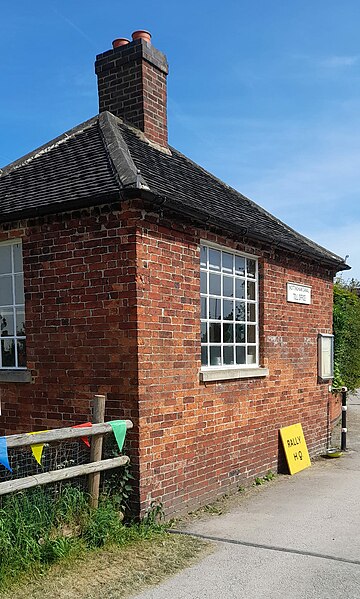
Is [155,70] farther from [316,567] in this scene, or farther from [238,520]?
[316,567]

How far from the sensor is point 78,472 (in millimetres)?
5449

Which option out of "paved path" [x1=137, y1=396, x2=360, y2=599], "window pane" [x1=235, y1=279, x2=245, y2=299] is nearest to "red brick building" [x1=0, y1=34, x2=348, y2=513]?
"window pane" [x1=235, y1=279, x2=245, y2=299]

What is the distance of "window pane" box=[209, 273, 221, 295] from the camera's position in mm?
7617

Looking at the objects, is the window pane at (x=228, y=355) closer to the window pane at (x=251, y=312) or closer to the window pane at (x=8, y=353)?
the window pane at (x=251, y=312)

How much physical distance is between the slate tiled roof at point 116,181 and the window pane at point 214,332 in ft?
4.17

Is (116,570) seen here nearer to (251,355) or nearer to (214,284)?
(214,284)

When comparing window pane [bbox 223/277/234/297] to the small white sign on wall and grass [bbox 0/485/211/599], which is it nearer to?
the small white sign on wall

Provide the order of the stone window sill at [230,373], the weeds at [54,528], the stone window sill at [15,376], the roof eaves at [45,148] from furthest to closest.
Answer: the roof eaves at [45,148]
the stone window sill at [230,373]
the stone window sill at [15,376]
the weeds at [54,528]

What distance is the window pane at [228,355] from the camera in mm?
7938

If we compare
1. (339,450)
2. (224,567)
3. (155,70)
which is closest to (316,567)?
(224,567)

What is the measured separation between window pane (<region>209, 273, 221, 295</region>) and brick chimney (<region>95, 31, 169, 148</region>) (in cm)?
266

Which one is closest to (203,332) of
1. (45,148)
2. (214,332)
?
(214,332)

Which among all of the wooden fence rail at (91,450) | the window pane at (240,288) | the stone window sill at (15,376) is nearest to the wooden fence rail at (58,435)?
the wooden fence rail at (91,450)

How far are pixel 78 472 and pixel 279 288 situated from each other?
15.7ft
